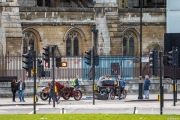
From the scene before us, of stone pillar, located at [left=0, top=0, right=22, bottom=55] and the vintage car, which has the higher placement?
stone pillar, located at [left=0, top=0, right=22, bottom=55]

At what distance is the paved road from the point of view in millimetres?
48656

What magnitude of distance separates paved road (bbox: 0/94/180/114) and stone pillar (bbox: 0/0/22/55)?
879cm

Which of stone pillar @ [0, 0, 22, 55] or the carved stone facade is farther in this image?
the carved stone facade

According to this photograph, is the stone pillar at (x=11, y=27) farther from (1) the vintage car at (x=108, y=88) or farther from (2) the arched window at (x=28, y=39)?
(1) the vintage car at (x=108, y=88)

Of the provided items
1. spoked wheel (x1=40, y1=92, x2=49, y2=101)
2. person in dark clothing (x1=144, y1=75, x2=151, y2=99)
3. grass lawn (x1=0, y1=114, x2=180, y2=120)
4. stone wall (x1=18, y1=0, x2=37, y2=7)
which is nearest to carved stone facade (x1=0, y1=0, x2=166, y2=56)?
stone wall (x1=18, y1=0, x2=37, y2=7)

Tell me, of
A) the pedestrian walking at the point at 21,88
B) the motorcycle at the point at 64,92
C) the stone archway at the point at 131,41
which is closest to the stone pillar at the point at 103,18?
the stone archway at the point at 131,41

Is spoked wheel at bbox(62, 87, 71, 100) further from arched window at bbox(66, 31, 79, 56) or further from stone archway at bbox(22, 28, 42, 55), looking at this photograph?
arched window at bbox(66, 31, 79, 56)

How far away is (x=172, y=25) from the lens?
7450cm

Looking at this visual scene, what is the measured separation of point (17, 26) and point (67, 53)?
4971mm

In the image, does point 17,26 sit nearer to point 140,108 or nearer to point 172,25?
point 172,25

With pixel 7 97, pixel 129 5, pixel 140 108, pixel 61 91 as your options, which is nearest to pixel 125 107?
pixel 140 108

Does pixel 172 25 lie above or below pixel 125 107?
above

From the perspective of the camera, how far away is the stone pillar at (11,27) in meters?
68.7

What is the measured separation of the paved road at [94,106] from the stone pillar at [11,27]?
8789 millimetres
